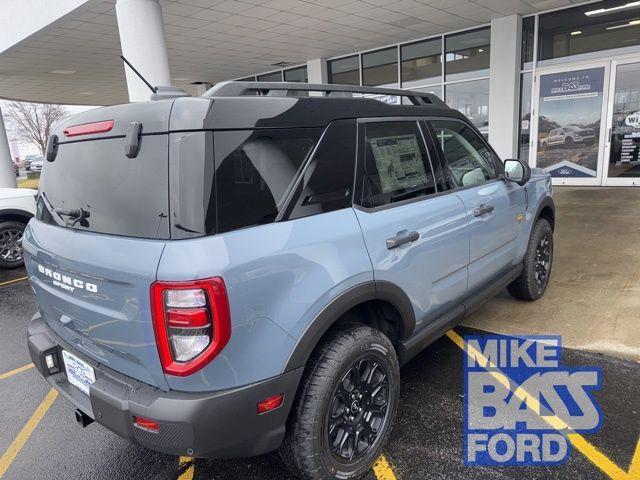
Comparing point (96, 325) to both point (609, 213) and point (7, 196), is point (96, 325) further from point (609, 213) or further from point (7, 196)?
point (609, 213)

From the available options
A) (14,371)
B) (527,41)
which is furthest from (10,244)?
(527,41)

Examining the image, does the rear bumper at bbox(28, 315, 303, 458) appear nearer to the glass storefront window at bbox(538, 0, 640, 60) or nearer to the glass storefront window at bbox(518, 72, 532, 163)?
the glass storefront window at bbox(518, 72, 532, 163)

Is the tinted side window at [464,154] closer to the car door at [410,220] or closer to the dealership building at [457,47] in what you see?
the car door at [410,220]

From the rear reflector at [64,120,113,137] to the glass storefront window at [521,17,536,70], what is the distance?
35.9 feet

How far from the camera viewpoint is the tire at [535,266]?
398 cm

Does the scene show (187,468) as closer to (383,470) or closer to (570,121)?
(383,470)

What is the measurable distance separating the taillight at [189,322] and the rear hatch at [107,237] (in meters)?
0.06

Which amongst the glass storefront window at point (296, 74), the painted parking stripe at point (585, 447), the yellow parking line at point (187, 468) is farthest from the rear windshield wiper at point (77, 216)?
the glass storefront window at point (296, 74)

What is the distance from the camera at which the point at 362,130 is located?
7.83 ft

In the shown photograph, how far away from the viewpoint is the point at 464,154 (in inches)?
128

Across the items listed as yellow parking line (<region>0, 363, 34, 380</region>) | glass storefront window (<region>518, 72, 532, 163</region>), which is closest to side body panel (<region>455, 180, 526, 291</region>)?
yellow parking line (<region>0, 363, 34, 380</region>)

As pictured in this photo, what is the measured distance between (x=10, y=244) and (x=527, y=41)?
11.1 m

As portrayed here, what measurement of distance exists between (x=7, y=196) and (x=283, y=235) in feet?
21.4

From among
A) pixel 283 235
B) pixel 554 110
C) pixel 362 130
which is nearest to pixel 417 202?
pixel 362 130
